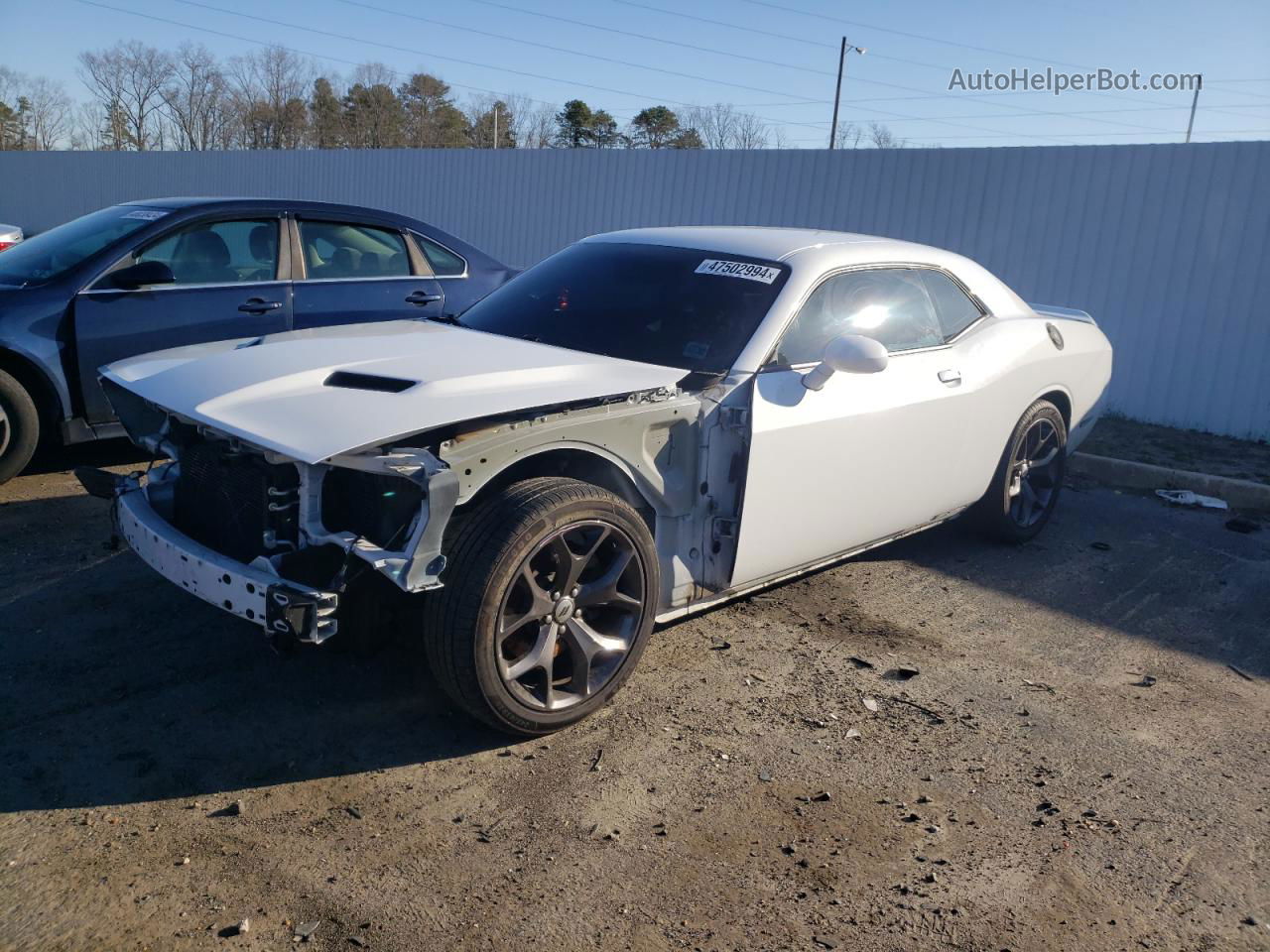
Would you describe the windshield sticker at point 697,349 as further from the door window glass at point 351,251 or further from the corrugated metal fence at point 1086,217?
the corrugated metal fence at point 1086,217

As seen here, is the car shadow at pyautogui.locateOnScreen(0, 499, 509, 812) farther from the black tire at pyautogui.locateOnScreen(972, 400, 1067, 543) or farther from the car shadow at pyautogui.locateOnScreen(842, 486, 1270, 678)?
the black tire at pyautogui.locateOnScreen(972, 400, 1067, 543)

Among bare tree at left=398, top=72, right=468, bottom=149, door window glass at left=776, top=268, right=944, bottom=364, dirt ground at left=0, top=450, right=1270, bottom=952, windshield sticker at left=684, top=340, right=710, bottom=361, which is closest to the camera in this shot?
dirt ground at left=0, top=450, right=1270, bottom=952

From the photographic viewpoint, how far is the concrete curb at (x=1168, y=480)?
7.07m

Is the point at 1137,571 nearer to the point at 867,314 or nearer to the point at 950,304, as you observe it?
the point at 950,304

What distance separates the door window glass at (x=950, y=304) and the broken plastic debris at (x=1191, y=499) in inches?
107

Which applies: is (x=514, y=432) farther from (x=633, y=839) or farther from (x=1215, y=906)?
(x=1215, y=906)

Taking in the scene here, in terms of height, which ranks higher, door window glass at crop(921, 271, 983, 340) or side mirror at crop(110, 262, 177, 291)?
door window glass at crop(921, 271, 983, 340)

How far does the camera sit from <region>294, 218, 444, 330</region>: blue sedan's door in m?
6.43

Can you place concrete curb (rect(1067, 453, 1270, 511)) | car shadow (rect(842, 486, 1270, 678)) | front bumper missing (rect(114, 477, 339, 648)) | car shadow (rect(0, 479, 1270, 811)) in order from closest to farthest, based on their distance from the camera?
front bumper missing (rect(114, 477, 339, 648)), car shadow (rect(0, 479, 1270, 811)), car shadow (rect(842, 486, 1270, 678)), concrete curb (rect(1067, 453, 1270, 511))

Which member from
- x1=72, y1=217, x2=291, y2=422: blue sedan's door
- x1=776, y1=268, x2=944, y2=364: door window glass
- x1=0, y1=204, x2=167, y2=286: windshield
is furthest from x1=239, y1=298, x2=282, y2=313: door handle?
x1=776, y1=268, x2=944, y2=364: door window glass

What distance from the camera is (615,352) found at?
13.5 feet

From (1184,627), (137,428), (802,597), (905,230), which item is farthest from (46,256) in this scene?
(905,230)

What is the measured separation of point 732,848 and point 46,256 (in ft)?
17.5

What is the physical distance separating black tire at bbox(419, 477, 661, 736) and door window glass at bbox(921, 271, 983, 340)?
2.29 m
